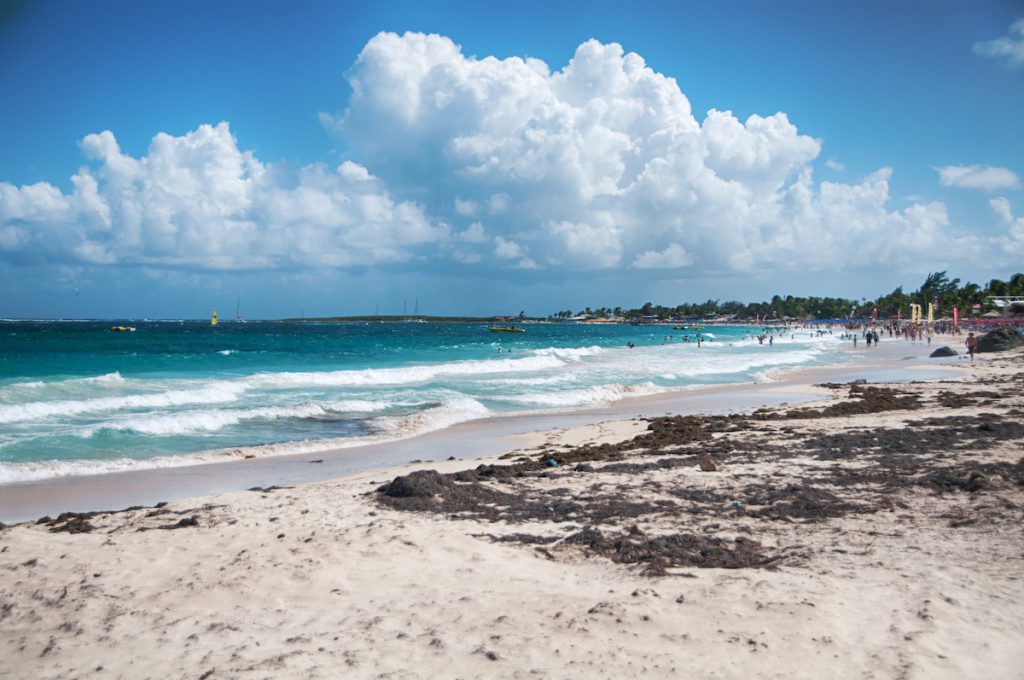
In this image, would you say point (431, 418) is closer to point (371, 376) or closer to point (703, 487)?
point (703, 487)

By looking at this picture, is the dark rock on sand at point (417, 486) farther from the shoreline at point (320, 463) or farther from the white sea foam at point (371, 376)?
the white sea foam at point (371, 376)

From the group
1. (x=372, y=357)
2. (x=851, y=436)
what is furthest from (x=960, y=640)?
(x=372, y=357)

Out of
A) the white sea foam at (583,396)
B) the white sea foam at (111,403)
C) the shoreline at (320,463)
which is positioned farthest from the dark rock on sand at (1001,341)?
the white sea foam at (111,403)

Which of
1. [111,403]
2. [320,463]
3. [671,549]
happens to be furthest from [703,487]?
[111,403]

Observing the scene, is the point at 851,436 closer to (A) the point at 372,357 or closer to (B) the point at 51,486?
(B) the point at 51,486

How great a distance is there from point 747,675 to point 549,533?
10.6 feet

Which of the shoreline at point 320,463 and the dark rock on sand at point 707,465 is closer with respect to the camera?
the dark rock on sand at point 707,465

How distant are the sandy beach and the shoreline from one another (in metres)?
0.22

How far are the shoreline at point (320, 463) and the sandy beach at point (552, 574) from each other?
0.22 meters

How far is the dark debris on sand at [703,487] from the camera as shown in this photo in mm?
6691

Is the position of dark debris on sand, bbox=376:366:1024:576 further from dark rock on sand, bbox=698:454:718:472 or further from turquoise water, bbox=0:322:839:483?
turquoise water, bbox=0:322:839:483

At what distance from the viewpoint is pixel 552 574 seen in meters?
5.84

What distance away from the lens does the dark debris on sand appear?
22.0ft

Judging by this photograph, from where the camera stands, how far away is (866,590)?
5219 mm
